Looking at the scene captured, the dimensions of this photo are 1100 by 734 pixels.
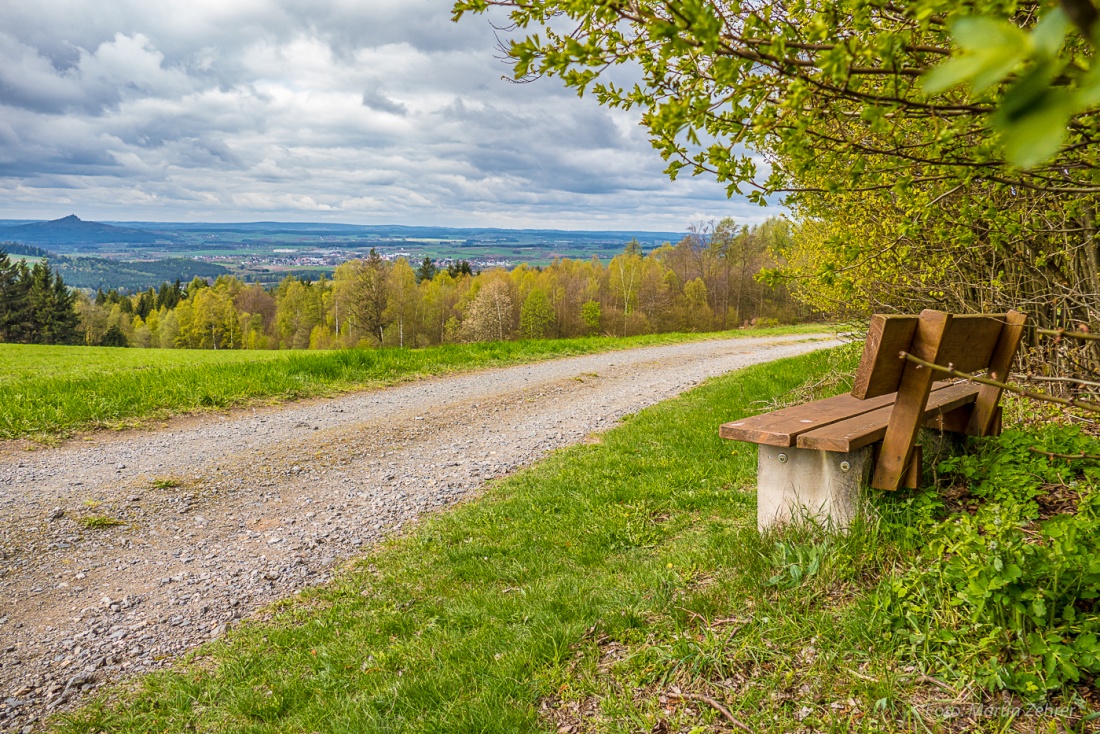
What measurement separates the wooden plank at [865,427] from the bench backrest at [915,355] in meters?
0.12

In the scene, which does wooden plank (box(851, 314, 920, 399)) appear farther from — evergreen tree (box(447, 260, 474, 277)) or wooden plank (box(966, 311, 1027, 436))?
evergreen tree (box(447, 260, 474, 277))

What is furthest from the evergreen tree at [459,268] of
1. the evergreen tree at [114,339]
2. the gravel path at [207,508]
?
the gravel path at [207,508]

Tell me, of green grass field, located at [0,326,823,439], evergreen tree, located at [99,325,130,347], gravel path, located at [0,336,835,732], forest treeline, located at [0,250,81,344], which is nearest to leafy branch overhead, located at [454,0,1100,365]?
gravel path, located at [0,336,835,732]

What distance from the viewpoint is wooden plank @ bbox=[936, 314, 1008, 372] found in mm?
3342

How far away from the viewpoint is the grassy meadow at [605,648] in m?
2.64

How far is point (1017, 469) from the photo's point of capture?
3473 mm

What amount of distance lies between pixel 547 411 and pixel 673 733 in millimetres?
7775

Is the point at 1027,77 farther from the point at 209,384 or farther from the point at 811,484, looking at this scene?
the point at 209,384

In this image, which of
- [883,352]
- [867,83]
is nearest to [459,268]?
[867,83]

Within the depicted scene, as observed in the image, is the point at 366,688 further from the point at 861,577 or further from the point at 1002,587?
the point at 1002,587

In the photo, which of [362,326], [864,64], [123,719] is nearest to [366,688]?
[123,719]

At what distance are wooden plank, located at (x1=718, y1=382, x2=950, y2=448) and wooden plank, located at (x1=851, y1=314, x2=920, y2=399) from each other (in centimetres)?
41

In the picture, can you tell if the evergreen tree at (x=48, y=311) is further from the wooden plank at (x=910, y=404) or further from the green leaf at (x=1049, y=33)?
the green leaf at (x=1049, y=33)

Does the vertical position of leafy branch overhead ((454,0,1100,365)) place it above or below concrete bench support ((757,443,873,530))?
above
